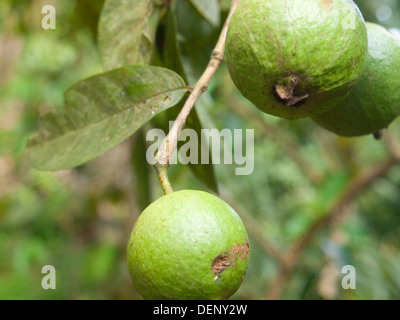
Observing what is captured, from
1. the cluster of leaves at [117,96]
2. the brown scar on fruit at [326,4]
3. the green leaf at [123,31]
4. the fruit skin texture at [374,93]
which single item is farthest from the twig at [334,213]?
the brown scar on fruit at [326,4]

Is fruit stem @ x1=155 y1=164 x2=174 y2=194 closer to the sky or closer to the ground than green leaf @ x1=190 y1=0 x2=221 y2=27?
closer to the ground

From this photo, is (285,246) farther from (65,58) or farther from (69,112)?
(69,112)

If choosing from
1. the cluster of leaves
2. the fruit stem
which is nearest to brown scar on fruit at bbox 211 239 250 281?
the fruit stem

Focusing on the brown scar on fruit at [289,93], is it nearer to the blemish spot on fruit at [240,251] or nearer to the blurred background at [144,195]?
the blemish spot on fruit at [240,251]

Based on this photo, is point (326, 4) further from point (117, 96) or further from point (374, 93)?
point (117, 96)

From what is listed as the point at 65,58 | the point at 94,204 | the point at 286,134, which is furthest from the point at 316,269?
the point at 65,58

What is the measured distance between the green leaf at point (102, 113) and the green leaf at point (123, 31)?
0.44 ft

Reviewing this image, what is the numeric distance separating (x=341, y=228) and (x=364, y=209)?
1.55 metres

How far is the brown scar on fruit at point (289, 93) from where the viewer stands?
0.75 meters

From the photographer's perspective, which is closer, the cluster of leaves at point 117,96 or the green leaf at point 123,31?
the cluster of leaves at point 117,96

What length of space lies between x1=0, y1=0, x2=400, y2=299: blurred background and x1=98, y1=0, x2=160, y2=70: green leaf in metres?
0.40

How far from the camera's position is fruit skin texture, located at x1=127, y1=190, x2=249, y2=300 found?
2.28 feet

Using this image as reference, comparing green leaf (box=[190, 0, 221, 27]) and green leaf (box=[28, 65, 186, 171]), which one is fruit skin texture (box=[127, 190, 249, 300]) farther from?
green leaf (box=[190, 0, 221, 27])

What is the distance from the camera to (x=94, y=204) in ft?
10.2
